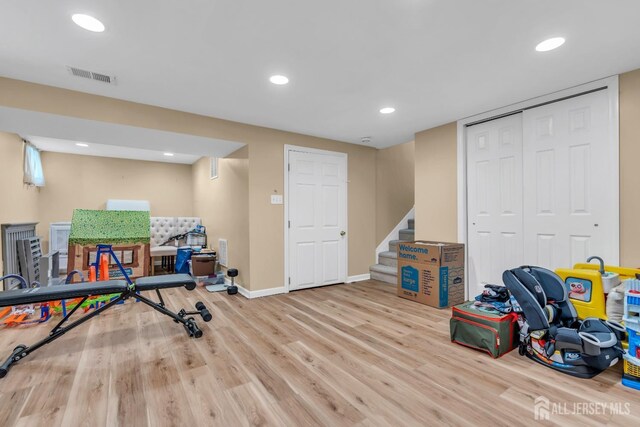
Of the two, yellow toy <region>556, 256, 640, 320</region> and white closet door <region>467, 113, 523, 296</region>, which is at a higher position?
white closet door <region>467, 113, 523, 296</region>

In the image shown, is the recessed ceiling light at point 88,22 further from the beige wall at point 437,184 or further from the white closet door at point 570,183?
the white closet door at point 570,183

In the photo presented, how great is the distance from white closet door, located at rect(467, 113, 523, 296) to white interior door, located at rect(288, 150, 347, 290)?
6.45 ft

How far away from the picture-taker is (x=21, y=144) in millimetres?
4832

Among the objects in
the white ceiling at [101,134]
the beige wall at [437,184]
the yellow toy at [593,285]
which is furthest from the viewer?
the beige wall at [437,184]

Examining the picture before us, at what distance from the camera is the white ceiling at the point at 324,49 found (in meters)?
1.81

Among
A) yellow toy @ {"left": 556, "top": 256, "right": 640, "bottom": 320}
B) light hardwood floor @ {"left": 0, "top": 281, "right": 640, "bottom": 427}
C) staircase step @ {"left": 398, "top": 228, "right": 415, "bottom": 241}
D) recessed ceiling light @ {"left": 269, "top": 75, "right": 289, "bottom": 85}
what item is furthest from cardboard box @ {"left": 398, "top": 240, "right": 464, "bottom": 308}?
recessed ceiling light @ {"left": 269, "top": 75, "right": 289, "bottom": 85}

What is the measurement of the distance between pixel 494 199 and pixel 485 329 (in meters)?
1.79

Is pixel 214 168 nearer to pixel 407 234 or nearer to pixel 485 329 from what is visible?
pixel 407 234

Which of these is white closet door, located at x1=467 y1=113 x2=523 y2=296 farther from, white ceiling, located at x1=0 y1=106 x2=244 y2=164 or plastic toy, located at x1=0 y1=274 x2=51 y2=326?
plastic toy, located at x1=0 y1=274 x2=51 y2=326

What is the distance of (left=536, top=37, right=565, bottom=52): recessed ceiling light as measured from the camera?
6.91 ft

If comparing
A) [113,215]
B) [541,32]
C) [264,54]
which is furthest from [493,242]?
[113,215]

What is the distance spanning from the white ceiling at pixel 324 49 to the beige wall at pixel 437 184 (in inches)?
28.8

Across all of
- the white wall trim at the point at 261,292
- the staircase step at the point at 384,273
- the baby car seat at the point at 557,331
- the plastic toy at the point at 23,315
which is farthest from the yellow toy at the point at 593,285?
the plastic toy at the point at 23,315

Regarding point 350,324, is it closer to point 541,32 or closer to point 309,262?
point 309,262
